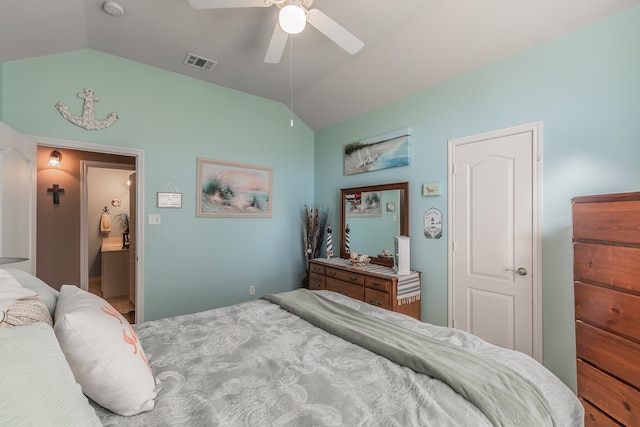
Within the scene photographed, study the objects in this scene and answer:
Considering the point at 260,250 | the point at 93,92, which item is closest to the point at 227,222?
the point at 260,250

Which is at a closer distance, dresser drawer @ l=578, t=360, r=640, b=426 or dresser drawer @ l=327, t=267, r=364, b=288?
dresser drawer @ l=578, t=360, r=640, b=426

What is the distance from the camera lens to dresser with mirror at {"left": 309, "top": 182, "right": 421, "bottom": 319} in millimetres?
2751

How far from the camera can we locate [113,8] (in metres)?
2.14

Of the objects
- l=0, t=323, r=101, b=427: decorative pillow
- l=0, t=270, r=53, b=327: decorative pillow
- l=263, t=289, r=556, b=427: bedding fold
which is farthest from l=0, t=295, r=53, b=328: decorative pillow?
l=263, t=289, r=556, b=427: bedding fold

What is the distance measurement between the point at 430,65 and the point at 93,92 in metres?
3.23

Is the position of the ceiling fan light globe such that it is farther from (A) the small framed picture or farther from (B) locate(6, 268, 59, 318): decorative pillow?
(A) the small framed picture

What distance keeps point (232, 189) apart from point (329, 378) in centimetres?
290

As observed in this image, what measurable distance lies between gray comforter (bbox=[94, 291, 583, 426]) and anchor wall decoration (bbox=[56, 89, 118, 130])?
2191 millimetres

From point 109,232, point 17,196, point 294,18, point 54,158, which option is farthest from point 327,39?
point 109,232

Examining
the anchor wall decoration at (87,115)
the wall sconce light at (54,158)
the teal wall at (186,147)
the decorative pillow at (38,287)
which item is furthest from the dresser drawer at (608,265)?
the wall sconce light at (54,158)

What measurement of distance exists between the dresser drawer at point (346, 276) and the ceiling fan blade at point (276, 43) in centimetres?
216

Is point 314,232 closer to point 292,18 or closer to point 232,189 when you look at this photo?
point 232,189

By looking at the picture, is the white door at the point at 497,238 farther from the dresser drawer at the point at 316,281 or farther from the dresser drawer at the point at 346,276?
the dresser drawer at the point at 316,281

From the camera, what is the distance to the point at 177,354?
1290 mm
